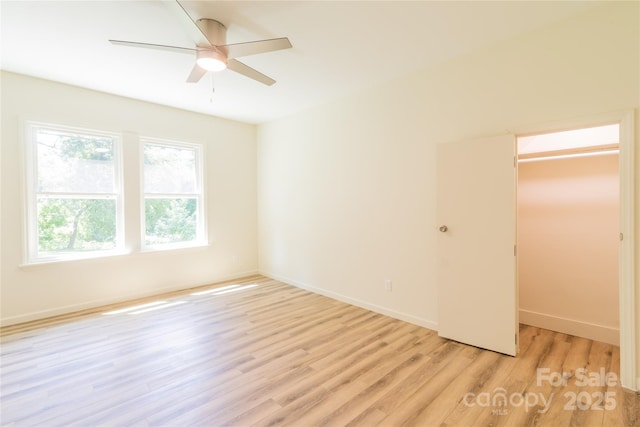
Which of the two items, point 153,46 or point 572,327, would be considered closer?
point 153,46

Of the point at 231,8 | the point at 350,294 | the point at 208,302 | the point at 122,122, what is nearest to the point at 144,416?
the point at 208,302

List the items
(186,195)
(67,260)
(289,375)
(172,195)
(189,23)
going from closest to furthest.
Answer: (189,23), (289,375), (67,260), (172,195), (186,195)

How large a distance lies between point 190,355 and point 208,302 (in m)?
1.42

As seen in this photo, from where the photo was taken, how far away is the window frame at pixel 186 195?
421cm

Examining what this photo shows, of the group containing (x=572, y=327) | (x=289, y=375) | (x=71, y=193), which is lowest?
(x=289, y=375)

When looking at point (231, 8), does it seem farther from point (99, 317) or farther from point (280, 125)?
point (99, 317)

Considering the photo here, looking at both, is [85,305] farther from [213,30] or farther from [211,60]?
[213,30]

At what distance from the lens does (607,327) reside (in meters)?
2.70

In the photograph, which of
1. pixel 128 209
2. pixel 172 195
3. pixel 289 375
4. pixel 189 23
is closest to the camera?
pixel 189 23

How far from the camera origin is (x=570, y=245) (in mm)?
2971

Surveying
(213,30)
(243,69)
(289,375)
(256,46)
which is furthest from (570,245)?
(213,30)

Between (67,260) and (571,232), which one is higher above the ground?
(571,232)

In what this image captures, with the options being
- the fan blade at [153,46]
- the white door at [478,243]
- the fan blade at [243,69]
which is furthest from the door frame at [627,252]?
the fan blade at [153,46]

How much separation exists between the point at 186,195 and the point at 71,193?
4.70ft
